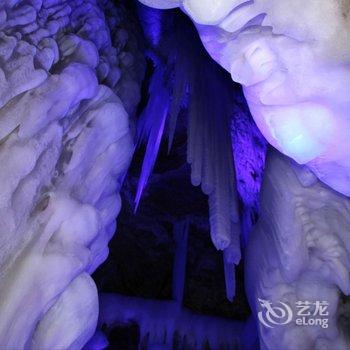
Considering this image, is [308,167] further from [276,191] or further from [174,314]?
[174,314]

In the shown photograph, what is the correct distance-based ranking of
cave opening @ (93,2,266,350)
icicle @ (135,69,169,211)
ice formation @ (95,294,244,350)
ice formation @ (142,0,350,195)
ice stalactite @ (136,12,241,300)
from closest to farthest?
ice formation @ (142,0,350,195), ice stalactite @ (136,12,241,300), icicle @ (135,69,169,211), cave opening @ (93,2,266,350), ice formation @ (95,294,244,350)

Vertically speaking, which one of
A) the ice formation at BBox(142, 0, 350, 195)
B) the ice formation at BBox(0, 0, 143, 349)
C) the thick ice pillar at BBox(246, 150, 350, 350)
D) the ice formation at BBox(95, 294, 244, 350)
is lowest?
the ice formation at BBox(95, 294, 244, 350)

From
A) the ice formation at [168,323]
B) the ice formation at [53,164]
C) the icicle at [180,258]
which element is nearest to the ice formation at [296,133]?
the ice formation at [53,164]

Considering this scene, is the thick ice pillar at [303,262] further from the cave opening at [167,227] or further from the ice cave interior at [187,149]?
the cave opening at [167,227]

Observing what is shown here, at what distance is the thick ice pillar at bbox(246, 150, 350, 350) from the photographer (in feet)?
6.50

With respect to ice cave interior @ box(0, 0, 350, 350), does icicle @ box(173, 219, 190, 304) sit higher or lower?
lower

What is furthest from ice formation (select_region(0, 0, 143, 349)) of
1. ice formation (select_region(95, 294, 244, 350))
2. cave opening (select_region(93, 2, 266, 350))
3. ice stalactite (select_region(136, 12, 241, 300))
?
ice formation (select_region(95, 294, 244, 350))

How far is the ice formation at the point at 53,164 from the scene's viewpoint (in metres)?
1.42

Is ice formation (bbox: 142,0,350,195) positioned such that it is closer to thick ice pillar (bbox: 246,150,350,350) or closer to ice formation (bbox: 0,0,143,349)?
thick ice pillar (bbox: 246,150,350,350)

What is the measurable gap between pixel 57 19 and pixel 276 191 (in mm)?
1350

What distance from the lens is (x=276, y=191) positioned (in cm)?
212

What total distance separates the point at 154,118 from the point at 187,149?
0.76 metres

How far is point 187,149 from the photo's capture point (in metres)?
1.97

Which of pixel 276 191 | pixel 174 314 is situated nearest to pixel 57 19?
pixel 276 191
